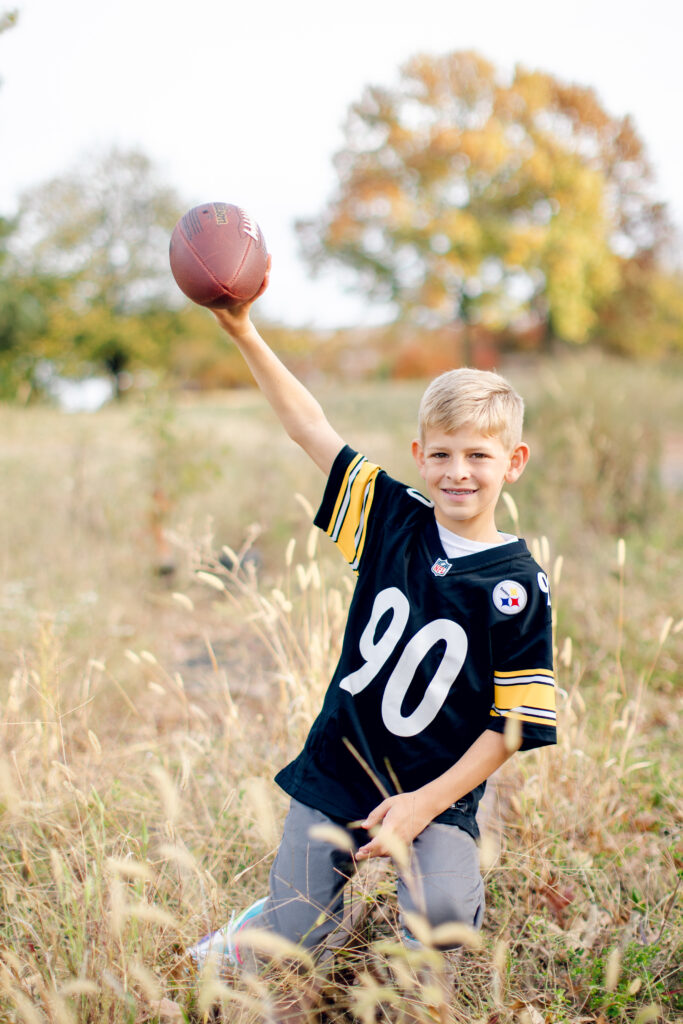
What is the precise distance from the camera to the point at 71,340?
2850 cm

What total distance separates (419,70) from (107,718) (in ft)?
90.7

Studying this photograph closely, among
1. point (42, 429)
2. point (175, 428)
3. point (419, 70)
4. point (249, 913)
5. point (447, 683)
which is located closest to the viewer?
point (447, 683)

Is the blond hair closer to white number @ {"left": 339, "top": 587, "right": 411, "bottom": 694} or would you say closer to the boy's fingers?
white number @ {"left": 339, "top": 587, "right": 411, "bottom": 694}

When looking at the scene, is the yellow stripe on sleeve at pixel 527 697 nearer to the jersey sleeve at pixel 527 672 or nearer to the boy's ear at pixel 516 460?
the jersey sleeve at pixel 527 672

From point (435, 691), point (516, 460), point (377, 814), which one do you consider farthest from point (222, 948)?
point (516, 460)

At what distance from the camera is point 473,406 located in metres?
1.87

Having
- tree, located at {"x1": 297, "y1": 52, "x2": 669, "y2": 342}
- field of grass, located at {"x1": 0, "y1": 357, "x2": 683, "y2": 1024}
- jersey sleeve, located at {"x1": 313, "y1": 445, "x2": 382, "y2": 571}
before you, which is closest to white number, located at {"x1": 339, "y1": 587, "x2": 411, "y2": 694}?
jersey sleeve, located at {"x1": 313, "y1": 445, "x2": 382, "y2": 571}

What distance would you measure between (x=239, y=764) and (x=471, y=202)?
85.1 ft

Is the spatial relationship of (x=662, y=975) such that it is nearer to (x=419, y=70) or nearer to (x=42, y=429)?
(x=42, y=429)

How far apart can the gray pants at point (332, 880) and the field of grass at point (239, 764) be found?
3.9 inches

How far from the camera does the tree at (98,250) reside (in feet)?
92.3

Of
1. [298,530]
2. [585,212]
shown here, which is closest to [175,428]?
[298,530]

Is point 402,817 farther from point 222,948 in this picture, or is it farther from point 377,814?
point 222,948

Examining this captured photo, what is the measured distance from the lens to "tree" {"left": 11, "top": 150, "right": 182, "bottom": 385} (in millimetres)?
28125
